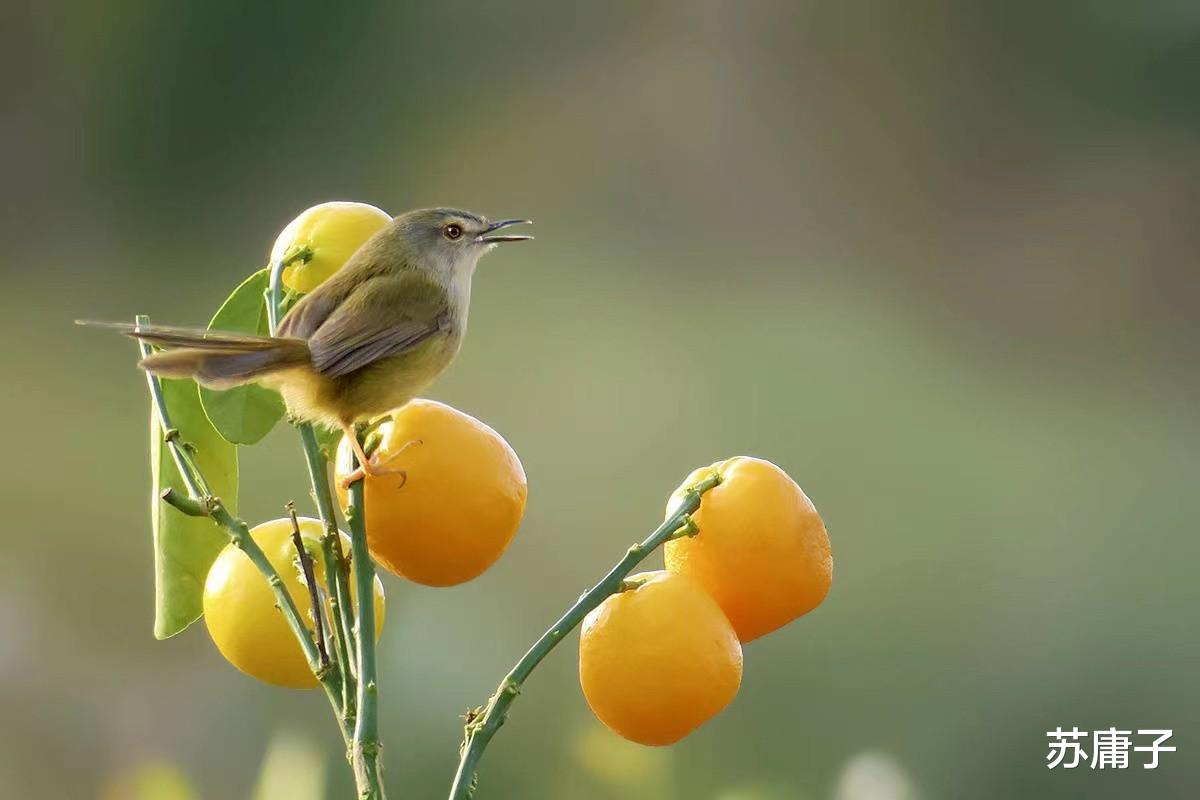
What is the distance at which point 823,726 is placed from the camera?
2.05 metres

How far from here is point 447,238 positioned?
0.83m

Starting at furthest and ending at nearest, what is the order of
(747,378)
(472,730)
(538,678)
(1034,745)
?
(747,378), (1034,745), (538,678), (472,730)

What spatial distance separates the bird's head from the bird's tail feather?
0.68ft

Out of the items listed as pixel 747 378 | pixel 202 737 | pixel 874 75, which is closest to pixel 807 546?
pixel 202 737

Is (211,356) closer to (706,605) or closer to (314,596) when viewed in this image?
(314,596)

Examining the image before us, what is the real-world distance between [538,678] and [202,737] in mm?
567

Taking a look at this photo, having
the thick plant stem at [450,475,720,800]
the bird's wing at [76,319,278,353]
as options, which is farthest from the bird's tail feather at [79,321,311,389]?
the thick plant stem at [450,475,720,800]

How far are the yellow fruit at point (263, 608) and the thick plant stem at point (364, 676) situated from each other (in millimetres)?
48

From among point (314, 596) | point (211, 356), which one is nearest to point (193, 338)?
point (211, 356)

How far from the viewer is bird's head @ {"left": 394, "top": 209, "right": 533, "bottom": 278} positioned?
31.4 inches

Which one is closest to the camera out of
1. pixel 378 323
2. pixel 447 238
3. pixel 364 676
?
pixel 364 676

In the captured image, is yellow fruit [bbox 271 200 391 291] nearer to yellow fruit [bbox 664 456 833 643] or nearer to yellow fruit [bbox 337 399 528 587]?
yellow fruit [bbox 337 399 528 587]

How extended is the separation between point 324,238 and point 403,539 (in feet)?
0.58

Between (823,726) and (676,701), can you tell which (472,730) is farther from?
(823,726)
